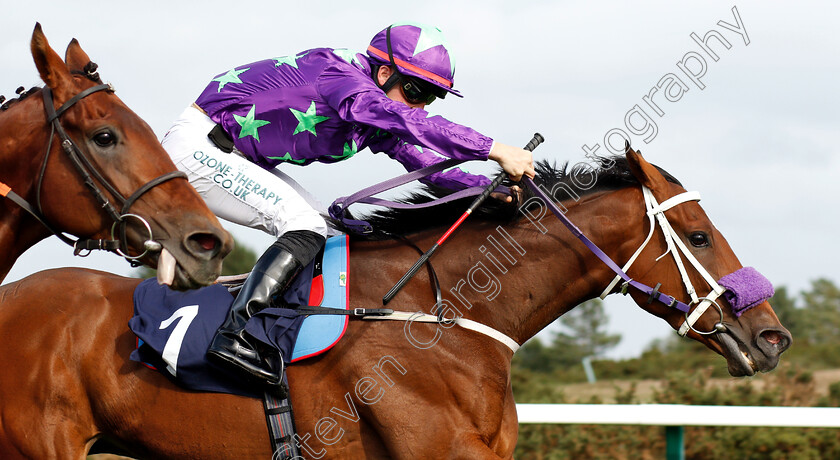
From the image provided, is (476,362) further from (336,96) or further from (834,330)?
(834,330)

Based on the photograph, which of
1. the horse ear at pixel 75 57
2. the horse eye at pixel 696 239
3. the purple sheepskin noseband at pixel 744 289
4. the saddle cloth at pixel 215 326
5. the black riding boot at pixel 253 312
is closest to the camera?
the horse ear at pixel 75 57

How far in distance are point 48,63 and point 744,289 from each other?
8.88ft

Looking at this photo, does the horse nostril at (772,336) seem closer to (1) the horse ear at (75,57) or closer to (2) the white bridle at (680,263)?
(2) the white bridle at (680,263)

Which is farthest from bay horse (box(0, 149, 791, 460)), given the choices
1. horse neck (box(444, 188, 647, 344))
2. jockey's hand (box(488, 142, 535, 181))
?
jockey's hand (box(488, 142, 535, 181))

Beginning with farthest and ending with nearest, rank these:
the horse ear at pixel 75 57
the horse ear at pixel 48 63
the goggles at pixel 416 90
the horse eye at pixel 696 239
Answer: the goggles at pixel 416 90 → the horse eye at pixel 696 239 → the horse ear at pixel 75 57 → the horse ear at pixel 48 63

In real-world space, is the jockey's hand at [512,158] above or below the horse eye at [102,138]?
above

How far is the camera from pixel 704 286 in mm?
3430

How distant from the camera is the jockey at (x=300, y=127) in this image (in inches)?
128

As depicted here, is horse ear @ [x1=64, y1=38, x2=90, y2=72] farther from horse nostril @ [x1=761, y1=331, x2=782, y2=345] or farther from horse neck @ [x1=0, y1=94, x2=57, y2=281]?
horse nostril @ [x1=761, y1=331, x2=782, y2=345]

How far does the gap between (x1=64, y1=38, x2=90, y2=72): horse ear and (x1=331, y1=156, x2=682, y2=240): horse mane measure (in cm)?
134

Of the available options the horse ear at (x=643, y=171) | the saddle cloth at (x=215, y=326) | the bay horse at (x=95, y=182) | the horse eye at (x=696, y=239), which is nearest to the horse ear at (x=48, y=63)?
the bay horse at (x=95, y=182)

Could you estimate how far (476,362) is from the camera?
10.8 ft

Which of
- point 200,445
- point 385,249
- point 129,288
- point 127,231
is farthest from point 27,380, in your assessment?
point 385,249

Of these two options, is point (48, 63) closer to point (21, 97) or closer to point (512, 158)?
point (21, 97)
